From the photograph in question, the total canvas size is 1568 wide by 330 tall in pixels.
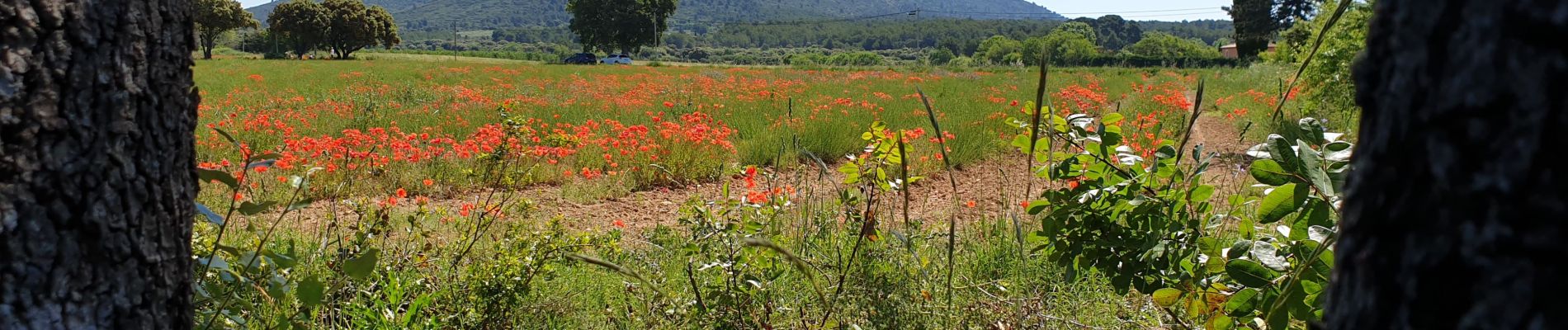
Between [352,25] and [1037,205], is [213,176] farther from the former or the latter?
[352,25]

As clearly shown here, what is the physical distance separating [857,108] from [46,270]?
376 inches

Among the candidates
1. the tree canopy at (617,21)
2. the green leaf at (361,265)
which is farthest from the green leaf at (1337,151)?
the tree canopy at (617,21)

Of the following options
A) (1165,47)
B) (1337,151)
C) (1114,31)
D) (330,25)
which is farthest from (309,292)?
(1114,31)

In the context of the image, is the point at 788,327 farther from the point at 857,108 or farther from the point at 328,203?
the point at 857,108

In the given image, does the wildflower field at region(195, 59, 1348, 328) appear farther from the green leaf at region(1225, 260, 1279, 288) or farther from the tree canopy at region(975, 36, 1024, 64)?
the tree canopy at region(975, 36, 1024, 64)

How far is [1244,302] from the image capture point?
1536 mm

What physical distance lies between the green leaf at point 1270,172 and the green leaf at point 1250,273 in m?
0.16

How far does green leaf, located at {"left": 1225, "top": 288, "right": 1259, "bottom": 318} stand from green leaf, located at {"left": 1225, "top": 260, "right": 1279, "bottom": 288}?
3cm

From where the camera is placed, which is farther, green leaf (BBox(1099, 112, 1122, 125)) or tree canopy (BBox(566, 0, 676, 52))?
tree canopy (BBox(566, 0, 676, 52))

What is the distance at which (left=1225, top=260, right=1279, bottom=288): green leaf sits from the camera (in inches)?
58.4

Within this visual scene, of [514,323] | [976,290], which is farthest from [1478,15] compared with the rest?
[514,323]

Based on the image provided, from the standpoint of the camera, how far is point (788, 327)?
231 centimetres

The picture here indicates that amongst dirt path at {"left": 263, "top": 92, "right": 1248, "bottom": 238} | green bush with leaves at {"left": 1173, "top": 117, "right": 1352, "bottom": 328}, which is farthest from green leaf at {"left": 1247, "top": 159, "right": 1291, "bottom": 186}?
dirt path at {"left": 263, "top": 92, "right": 1248, "bottom": 238}

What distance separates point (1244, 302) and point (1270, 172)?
0.28 metres
